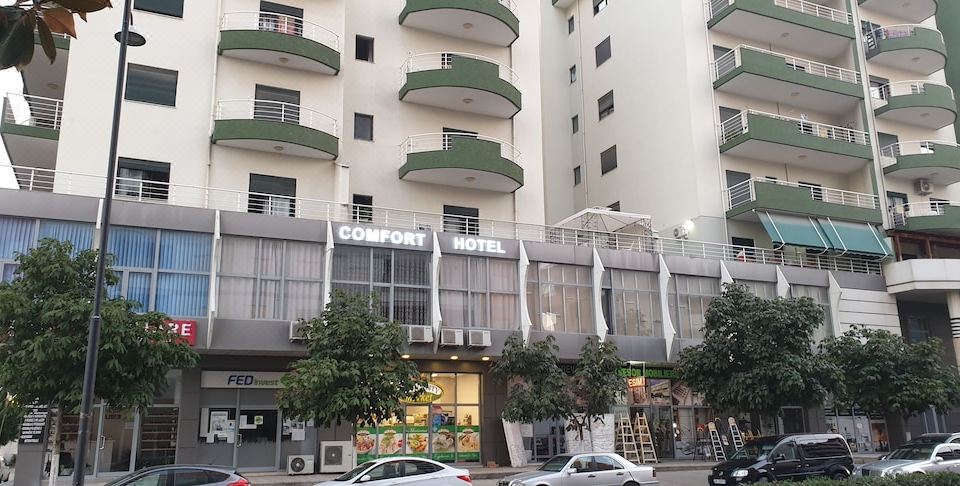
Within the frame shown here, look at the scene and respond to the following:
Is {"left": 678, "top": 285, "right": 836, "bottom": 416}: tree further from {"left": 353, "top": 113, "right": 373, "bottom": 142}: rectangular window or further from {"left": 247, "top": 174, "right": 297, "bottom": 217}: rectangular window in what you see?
{"left": 247, "top": 174, "right": 297, "bottom": 217}: rectangular window

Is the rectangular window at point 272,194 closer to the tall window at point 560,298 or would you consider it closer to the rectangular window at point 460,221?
the rectangular window at point 460,221

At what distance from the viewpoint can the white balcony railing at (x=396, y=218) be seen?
82.2 feet

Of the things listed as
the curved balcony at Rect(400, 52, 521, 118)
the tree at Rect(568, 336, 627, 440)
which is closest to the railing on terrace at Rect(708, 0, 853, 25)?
the curved balcony at Rect(400, 52, 521, 118)

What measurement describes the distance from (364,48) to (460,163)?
656 cm

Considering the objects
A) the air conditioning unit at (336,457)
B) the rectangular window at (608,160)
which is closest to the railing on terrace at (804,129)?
the rectangular window at (608,160)

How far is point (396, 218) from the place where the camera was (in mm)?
29719

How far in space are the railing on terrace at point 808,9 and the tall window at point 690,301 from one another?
13.8 m

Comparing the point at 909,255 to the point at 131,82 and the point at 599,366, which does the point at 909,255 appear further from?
the point at 131,82

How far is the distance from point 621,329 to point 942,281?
1504 centimetres

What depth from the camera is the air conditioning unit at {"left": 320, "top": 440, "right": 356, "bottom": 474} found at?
79.4 ft

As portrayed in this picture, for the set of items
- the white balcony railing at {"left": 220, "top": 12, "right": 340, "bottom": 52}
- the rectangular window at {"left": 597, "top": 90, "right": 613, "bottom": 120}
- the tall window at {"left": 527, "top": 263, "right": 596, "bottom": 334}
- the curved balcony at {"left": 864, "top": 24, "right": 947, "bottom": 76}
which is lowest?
the tall window at {"left": 527, "top": 263, "right": 596, "bottom": 334}

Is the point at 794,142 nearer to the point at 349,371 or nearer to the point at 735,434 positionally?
the point at 735,434

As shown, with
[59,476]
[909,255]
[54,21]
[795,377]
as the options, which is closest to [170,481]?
[59,476]

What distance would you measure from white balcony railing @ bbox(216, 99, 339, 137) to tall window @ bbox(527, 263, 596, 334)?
9128mm
